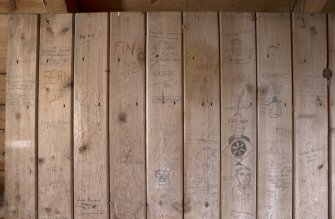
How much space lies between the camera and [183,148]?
1.08 metres

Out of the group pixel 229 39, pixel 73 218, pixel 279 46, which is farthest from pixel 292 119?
pixel 73 218

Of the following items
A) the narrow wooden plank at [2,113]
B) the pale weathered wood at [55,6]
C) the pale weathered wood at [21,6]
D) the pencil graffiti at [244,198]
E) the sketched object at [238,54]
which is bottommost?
the pencil graffiti at [244,198]

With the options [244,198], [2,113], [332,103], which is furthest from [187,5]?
[2,113]

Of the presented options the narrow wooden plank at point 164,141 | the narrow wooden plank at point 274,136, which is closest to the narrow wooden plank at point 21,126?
the narrow wooden plank at point 164,141

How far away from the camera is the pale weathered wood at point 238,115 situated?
1.07 meters

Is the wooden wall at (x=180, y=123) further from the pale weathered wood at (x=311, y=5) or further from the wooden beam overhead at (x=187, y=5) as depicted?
the wooden beam overhead at (x=187, y=5)

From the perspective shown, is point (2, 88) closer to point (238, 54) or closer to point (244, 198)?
point (238, 54)

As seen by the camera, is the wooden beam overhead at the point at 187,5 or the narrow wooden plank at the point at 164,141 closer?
the narrow wooden plank at the point at 164,141

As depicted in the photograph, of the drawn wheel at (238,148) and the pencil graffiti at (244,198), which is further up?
the drawn wheel at (238,148)

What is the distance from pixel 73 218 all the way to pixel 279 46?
1072 mm

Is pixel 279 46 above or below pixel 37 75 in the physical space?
above

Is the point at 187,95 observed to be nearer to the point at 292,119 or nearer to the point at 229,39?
the point at 229,39

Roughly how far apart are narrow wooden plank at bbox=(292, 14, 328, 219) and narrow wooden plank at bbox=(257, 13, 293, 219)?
3cm

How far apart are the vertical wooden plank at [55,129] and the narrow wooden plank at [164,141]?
0.32 m
